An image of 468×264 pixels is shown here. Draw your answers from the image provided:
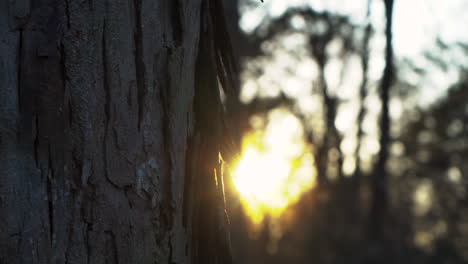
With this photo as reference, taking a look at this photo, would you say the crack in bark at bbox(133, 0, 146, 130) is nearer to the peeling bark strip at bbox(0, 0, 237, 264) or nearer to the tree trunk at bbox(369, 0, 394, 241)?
the peeling bark strip at bbox(0, 0, 237, 264)

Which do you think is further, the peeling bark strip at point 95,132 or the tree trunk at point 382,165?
the tree trunk at point 382,165

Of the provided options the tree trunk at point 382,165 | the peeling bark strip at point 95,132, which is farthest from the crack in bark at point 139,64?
the tree trunk at point 382,165

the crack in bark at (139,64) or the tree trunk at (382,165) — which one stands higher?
the tree trunk at (382,165)

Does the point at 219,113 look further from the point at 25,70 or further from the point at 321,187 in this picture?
the point at 321,187

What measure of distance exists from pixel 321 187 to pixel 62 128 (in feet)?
46.3

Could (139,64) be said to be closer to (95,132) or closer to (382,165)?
(95,132)

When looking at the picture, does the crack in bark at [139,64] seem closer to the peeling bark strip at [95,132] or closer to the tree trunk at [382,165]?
the peeling bark strip at [95,132]

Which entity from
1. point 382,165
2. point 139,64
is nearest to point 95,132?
Answer: point 139,64

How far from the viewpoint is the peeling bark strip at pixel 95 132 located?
913 millimetres

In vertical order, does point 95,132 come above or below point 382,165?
below

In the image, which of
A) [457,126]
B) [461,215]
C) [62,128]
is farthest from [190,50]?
[461,215]

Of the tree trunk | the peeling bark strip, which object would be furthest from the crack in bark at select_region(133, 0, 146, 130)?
the tree trunk

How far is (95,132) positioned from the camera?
957mm

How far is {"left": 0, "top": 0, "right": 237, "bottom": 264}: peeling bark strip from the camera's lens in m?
0.91
